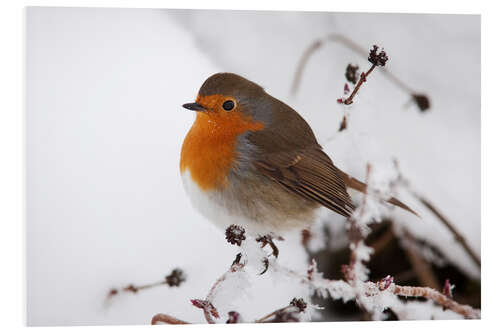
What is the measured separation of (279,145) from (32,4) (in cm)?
89

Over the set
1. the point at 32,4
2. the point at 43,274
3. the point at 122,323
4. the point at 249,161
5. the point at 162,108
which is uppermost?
the point at 32,4

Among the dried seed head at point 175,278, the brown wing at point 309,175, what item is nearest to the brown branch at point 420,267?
the brown wing at point 309,175

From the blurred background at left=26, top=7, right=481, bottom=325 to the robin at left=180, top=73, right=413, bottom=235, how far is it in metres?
0.10

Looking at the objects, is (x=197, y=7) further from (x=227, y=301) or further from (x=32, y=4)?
(x=227, y=301)

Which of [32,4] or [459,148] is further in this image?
[459,148]

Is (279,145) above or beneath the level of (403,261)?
above

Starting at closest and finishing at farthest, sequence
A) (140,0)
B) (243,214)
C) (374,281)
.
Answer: (243,214), (140,0), (374,281)

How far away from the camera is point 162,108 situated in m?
1.95

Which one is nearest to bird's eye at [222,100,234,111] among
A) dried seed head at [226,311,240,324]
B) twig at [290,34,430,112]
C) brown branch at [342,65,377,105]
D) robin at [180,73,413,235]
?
robin at [180,73,413,235]

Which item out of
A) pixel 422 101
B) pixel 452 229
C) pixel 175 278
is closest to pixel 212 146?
pixel 175 278

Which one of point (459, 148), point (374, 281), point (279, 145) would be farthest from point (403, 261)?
point (279, 145)

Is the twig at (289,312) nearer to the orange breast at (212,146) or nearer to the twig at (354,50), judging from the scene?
the orange breast at (212,146)

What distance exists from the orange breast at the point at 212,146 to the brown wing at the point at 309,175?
0.11 m

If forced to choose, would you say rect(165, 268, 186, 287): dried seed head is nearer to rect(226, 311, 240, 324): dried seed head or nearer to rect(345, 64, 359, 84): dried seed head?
rect(226, 311, 240, 324): dried seed head
